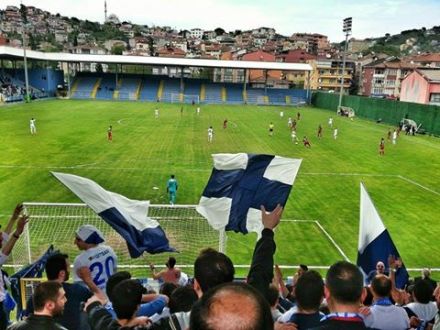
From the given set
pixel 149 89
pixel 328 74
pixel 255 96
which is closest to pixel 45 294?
pixel 149 89

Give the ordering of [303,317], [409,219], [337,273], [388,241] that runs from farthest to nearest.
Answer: [409,219], [388,241], [303,317], [337,273]

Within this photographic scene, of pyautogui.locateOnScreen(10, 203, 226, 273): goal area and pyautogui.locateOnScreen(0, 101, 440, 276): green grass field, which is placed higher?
pyautogui.locateOnScreen(10, 203, 226, 273): goal area

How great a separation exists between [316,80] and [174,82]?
3907 cm

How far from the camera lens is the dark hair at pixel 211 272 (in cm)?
301

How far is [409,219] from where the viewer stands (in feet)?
58.1

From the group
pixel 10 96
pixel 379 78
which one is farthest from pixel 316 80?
pixel 10 96

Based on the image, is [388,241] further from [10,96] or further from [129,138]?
[10,96]

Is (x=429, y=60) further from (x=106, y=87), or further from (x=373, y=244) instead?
(x=373, y=244)

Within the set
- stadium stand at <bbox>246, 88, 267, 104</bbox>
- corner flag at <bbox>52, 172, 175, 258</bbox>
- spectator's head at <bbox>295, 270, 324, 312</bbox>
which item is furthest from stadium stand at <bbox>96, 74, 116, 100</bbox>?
spectator's head at <bbox>295, 270, 324, 312</bbox>

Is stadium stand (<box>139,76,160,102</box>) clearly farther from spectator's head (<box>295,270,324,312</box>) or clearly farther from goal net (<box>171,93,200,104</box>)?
spectator's head (<box>295,270,324,312</box>)

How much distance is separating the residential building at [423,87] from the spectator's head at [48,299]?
213 feet

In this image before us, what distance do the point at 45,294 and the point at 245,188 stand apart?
4131 mm

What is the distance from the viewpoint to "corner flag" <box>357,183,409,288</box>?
6820 millimetres

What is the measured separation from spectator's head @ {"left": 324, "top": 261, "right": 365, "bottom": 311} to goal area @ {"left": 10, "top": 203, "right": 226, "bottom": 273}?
27.3ft
